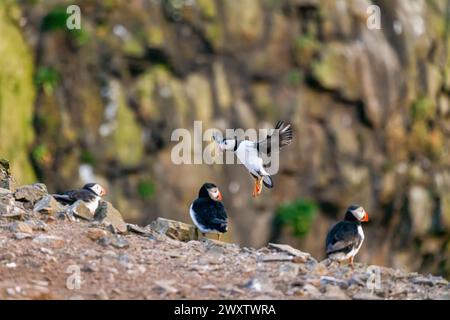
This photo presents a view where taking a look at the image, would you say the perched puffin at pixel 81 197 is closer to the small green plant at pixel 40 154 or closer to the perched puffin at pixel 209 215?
the perched puffin at pixel 209 215

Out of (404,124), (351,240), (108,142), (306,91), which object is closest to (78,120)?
(108,142)

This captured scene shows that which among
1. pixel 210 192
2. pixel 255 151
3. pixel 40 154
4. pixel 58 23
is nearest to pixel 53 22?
pixel 58 23

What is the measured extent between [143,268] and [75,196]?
2473 millimetres

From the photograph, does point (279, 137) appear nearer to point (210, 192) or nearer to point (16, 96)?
point (210, 192)

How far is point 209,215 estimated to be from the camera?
11.4 metres

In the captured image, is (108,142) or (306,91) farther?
(306,91)

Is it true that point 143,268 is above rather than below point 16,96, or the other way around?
below

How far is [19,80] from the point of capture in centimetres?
2364

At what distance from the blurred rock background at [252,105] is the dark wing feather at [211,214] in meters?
11.4

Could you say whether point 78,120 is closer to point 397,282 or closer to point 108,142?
point 108,142

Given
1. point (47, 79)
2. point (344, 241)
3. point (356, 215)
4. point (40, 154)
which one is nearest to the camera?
point (344, 241)

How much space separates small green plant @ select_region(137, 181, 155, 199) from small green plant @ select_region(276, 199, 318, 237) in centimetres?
364

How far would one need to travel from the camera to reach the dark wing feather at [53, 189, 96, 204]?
10.0m

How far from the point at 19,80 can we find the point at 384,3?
34.5ft
